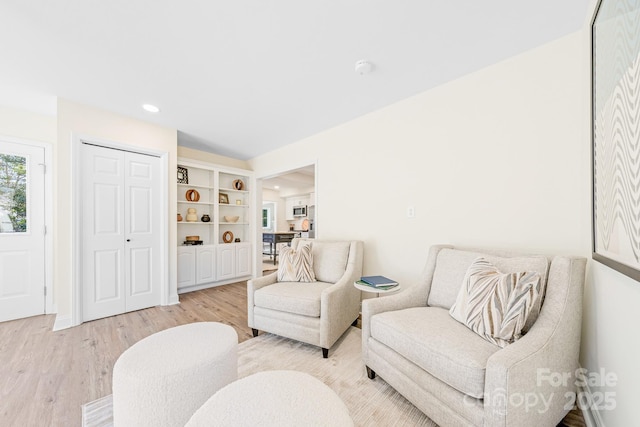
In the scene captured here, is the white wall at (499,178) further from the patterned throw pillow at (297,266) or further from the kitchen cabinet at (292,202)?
the kitchen cabinet at (292,202)

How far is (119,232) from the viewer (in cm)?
295

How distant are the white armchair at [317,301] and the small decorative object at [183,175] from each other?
8.36 ft

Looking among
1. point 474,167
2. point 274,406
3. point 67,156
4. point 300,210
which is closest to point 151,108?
point 67,156

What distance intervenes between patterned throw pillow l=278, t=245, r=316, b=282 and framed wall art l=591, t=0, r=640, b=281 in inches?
80.9

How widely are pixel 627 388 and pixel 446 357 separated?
620 mm

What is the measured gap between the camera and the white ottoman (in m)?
1.06

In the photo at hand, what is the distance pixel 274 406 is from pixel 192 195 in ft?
13.1

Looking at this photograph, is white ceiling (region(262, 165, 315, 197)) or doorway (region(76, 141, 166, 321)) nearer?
doorway (region(76, 141, 166, 321))

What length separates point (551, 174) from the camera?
169cm

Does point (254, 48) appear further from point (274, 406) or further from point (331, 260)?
point (274, 406)

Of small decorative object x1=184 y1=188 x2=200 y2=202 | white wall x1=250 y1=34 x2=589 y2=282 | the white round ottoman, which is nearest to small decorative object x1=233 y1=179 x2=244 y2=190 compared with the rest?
small decorative object x1=184 y1=188 x2=200 y2=202

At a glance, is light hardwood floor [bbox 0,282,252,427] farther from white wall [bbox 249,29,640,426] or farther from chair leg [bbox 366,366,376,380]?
white wall [bbox 249,29,640,426]

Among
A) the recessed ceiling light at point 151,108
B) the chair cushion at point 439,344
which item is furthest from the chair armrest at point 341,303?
the recessed ceiling light at point 151,108

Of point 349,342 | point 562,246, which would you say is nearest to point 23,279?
point 349,342
